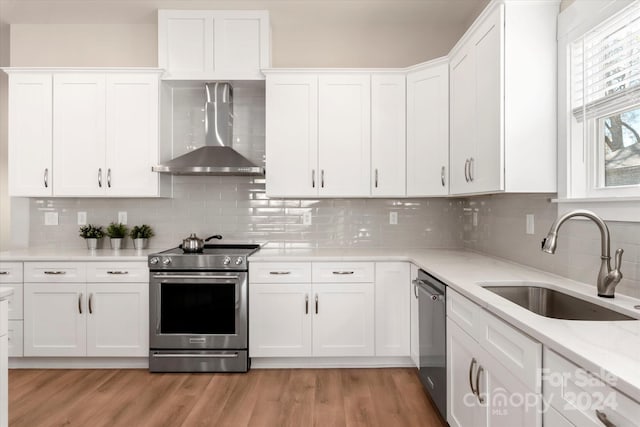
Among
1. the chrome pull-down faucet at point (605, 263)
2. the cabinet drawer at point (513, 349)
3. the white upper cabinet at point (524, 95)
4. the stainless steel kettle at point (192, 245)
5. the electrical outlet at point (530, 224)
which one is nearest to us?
the cabinet drawer at point (513, 349)

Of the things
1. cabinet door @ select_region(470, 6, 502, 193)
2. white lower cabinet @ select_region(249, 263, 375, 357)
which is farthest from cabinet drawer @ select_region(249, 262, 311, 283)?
cabinet door @ select_region(470, 6, 502, 193)

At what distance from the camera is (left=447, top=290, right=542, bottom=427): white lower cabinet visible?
4.22 feet

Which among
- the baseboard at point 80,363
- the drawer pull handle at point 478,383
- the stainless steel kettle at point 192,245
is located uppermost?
the stainless steel kettle at point 192,245

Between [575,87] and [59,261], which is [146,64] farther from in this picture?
[575,87]

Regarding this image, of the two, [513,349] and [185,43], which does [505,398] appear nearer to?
[513,349]

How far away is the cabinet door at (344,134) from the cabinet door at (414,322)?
82 cm

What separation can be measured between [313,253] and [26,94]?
109 inches

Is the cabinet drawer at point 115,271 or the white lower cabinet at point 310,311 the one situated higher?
the cabinet drawer at point 115,271

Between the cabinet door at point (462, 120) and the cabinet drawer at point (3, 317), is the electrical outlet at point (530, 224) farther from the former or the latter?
the cabinet drawer at point (3, 317)

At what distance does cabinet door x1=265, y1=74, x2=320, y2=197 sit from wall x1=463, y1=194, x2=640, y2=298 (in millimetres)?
1408

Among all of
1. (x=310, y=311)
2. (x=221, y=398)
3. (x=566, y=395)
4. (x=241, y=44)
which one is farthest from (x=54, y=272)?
(x=566, y=395)

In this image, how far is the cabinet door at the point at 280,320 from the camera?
3.06 meters

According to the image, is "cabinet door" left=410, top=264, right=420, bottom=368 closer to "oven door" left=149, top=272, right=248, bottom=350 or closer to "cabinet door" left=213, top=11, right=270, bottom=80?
"oven door" left=149, top=272, right=248, bottom=350

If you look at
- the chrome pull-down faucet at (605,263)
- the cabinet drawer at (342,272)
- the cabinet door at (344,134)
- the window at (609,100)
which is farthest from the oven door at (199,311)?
the window at (609,100)
